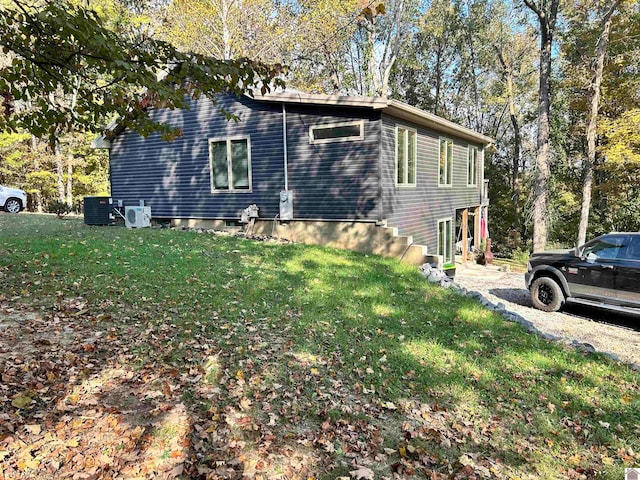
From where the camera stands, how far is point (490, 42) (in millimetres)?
26312

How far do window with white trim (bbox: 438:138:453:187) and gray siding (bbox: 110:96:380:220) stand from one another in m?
4.82

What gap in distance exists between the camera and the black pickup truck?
7.71 meters

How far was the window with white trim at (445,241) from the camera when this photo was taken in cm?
1485

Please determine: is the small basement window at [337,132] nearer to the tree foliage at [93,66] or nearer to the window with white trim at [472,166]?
the tree foliage at [93,66]

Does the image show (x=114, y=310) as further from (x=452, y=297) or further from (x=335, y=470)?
(x=452, y=297)

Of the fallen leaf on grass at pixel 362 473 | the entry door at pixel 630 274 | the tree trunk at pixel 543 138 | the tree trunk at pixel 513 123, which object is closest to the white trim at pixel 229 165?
the entry door at pixel 630 274

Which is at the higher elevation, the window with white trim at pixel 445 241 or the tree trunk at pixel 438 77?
the tree trunk at pixel 438 77

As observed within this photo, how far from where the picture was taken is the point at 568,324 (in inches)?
324

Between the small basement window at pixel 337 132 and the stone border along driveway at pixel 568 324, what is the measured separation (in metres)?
3.68

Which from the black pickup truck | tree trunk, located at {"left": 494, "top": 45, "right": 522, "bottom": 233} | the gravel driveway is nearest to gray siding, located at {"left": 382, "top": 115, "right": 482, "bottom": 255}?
the gravel driveway

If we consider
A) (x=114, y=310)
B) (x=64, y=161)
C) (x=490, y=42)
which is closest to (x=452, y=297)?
(x=114, y=310)

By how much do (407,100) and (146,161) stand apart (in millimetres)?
21758

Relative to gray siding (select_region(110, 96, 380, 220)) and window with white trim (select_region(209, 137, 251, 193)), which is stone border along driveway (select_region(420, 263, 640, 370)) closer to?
gray siding (select_region(110, 96, 380, 220))

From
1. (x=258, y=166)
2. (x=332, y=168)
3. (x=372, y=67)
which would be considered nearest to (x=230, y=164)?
(x=258, y=166)
